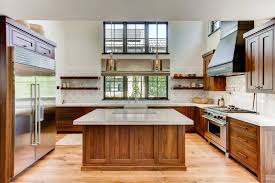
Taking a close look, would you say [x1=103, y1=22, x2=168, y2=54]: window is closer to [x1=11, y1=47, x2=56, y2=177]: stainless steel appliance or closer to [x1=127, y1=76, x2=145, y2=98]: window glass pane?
[x1=127, y1=76, x2=145, y2=98]: window glass pane

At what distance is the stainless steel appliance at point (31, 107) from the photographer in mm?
3451

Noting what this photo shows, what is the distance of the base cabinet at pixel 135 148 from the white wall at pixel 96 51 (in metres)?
4.07

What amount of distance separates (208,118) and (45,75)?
351cm

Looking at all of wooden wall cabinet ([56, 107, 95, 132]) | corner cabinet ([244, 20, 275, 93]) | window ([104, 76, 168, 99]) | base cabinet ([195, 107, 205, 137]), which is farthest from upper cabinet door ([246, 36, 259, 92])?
wooden wall cabinet ([56, 107, 95, 132])

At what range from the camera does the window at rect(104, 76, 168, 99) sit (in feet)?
26.3

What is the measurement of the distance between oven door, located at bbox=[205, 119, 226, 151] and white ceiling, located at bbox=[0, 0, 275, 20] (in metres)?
2.15

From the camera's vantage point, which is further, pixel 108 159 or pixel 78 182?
pixel 108 159

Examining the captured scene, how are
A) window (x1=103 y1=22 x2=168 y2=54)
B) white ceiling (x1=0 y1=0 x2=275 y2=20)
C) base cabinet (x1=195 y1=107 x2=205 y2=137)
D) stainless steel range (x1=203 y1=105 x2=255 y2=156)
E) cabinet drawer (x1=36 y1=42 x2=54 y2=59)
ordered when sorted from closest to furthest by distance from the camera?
white ceiling (x1=0 y1=0 x2=275 y2=20) < cabinet drawer (x1=36 y1=42 x2=54 y2=59) < stainless steel range (x1=203 y1=105 x2=255 y2=156) < base cabinet (x1=195 y1=107 x2=205 y2=137) < window (x1=103 y1=22 x2=168 y2=54)

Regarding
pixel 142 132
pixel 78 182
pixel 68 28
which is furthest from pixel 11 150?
pixel 68 28

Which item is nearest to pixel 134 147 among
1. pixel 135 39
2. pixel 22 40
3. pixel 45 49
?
pixel 22 40

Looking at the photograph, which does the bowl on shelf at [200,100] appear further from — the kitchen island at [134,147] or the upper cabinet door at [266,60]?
the kitchen island at [134,147]

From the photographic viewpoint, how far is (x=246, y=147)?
12.5 ft

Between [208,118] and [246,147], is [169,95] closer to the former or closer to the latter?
[208,118]

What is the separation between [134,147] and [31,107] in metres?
1.70
